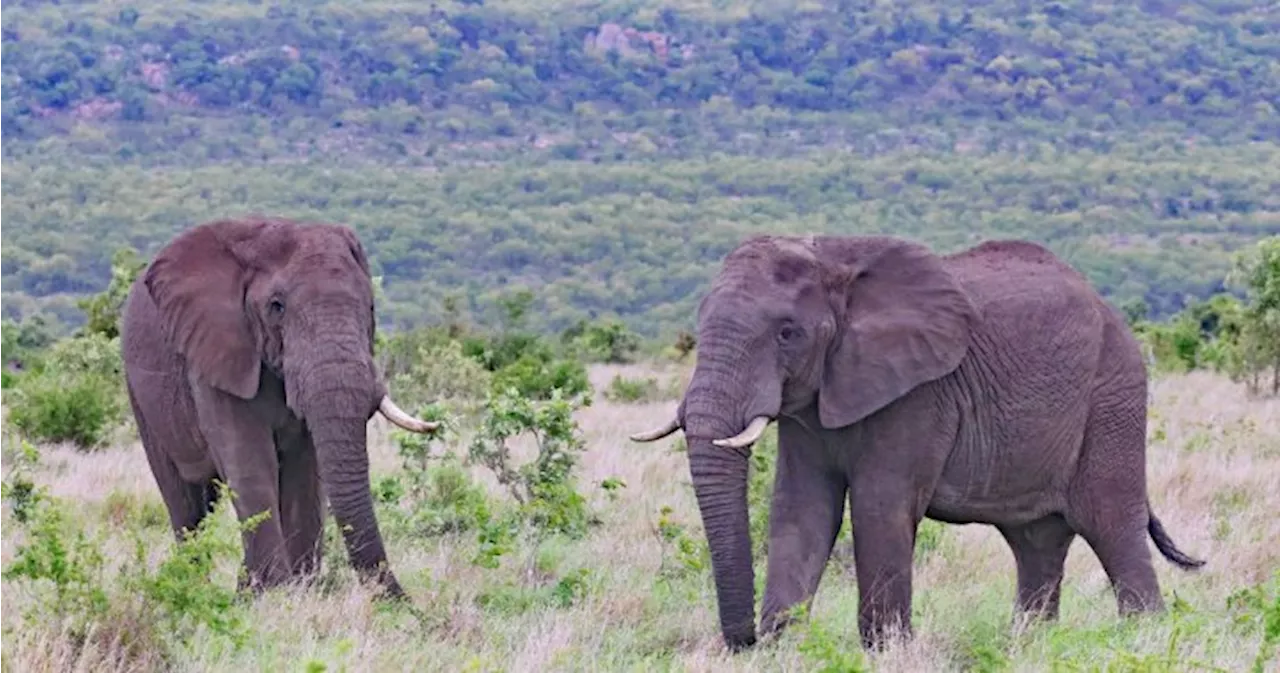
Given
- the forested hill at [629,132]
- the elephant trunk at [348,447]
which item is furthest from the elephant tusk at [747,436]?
the forested hill at [629,132]

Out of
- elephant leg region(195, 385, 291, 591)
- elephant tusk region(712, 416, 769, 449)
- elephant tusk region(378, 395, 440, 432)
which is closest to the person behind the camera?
elephant tusk region(712, 416, 769, 449)

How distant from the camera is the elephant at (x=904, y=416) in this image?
8000 millimetres

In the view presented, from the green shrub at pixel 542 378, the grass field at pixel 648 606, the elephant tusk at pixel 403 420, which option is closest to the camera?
the grass field at pixel 648 606

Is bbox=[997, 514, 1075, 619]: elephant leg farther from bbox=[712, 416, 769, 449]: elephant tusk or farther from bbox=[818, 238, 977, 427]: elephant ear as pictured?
bbox=[712, 416, 769, 449]: elephant tusk

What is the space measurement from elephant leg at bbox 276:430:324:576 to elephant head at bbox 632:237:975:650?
1.81 meters

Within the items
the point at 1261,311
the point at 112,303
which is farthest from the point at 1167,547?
the point at 112,303

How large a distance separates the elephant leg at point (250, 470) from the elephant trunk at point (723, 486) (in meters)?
1.94

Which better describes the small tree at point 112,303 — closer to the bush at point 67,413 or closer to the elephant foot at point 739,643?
the bush at point 67,413

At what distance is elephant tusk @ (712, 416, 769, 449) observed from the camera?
780cm

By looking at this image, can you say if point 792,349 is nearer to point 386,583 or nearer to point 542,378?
point 386,583

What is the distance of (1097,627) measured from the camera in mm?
8328

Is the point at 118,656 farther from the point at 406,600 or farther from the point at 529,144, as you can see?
the point at 529,144

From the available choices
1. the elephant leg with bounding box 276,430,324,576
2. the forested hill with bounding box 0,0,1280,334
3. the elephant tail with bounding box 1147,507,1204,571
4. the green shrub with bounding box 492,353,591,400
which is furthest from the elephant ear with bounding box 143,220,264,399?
the forested hill with bounding box 0,0,1280,334

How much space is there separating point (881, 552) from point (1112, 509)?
147cm
